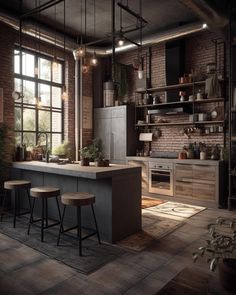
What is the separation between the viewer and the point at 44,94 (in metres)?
6.88

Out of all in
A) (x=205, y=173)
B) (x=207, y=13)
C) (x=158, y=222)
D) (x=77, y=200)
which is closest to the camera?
(x=77, y=200)

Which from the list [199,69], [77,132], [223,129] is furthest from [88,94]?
[223,129]

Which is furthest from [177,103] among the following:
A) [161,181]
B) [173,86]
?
[161,181]

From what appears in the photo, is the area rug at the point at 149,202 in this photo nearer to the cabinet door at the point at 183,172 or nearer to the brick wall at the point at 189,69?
the cabinet door at the point at 183,172

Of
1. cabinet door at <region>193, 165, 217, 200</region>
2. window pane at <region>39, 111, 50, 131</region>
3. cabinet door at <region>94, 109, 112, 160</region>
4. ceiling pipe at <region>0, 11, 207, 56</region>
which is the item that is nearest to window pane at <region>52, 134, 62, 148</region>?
window pane at <region>39, 111, 50, 131</region>

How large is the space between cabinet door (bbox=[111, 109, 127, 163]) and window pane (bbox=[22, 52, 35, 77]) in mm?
2409

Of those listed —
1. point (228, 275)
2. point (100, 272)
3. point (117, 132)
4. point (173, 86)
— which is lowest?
point (100, 272)

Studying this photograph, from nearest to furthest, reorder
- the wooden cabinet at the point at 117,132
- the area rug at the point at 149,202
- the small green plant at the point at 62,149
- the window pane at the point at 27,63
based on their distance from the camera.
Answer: the area rug at the point at 149,202 < the window pane at the point at 27,63 < the small green plant at the point at 62,149 < the wooden cabinet at the point at 117,132

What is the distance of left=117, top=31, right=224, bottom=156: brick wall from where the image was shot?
629 cm

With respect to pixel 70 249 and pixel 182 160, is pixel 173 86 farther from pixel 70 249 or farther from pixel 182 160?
pixel 70 249

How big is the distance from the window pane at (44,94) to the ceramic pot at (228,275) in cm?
611

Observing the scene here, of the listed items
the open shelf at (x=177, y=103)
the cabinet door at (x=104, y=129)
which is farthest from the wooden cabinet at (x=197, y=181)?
the cabinet door at (x=104, y=129)

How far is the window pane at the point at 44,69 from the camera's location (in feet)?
22.4

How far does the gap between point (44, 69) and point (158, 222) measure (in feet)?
15.6
